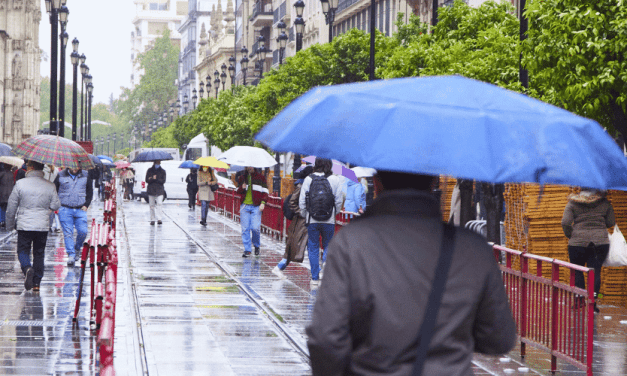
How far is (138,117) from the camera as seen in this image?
151625mm

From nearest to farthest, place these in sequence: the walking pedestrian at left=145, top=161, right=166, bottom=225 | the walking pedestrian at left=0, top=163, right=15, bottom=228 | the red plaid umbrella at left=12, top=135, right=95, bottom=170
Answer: the red plaid umbrella at left=12, top=135, right=95, bottom=170, the walking pedestrian at left=0, top=163, right=15, bottom=228, the walking pedestrian at left=145, top=161, right=166, bottom=225

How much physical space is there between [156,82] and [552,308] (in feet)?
470

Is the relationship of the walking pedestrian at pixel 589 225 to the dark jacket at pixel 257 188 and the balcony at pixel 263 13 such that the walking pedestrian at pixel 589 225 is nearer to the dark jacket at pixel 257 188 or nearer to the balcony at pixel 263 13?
the dark jacket at pixel 257 188

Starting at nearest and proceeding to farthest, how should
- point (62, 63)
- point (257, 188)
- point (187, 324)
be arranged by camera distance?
point (187, 324) → point (257, 188) → point (62, 63)

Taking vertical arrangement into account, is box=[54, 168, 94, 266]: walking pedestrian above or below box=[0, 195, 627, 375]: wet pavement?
above

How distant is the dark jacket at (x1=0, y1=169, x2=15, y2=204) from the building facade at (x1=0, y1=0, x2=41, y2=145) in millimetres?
41200

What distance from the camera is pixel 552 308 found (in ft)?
29.3

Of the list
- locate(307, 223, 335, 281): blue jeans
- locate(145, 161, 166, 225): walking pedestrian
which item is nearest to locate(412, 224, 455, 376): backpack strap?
locate(307, 223, 335, 281): blue jeans

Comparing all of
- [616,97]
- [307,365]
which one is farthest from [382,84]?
[616,97]

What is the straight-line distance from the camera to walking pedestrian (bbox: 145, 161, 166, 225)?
30234 mm

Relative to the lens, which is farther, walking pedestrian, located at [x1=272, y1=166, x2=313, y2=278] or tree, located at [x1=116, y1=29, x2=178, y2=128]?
tree, located at [x1=116, y1=29, x2=178, y2=128]

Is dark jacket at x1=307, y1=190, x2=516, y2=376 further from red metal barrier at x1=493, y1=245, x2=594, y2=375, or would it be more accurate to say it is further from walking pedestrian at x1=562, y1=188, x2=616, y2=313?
walking pedestrian at x1=562, y1=188, x2=616, y2=313

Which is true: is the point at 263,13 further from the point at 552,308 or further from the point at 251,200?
the point at 552,308

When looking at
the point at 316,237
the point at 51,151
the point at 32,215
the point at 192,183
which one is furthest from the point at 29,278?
the point at 192,183
